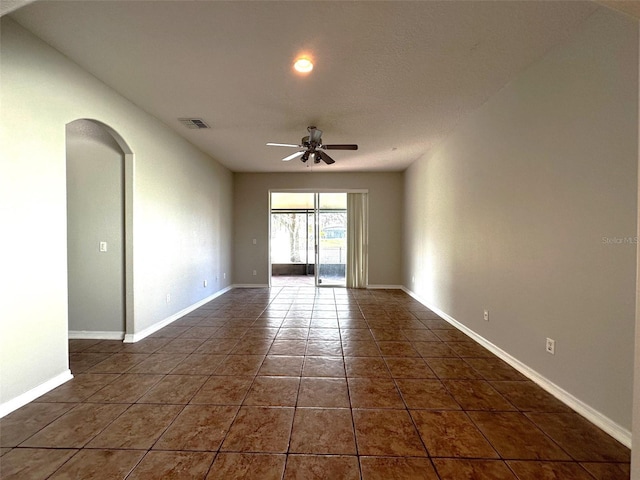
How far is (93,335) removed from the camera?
3.22m

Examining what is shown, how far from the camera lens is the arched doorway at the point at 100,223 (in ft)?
10.2

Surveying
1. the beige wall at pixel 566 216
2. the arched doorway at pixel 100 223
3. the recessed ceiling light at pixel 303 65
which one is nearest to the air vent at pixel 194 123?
the arched doorway at pixel 100 223

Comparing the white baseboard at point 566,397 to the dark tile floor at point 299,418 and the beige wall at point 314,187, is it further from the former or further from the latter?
the beige wall at point 314,187

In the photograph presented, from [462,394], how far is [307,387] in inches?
46.3

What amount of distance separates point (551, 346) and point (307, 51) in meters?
2.92

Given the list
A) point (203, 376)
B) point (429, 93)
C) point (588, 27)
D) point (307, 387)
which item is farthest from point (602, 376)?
point (203, 376)

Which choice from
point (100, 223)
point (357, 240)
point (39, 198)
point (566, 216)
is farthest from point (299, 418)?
point (357, 240)

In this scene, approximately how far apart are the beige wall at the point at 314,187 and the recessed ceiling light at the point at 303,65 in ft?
13.0

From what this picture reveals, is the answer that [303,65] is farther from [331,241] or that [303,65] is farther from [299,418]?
[331,241]

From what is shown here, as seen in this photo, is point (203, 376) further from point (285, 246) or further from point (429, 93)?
point (285, 246)

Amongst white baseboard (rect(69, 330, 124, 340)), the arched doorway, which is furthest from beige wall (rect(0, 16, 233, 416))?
white baseboard (rect(69, 330, 124, 340))

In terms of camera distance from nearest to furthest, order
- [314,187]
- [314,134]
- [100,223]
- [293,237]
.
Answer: [100,223] < [314,134] < [314,187] < [293,237]

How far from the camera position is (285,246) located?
941cm

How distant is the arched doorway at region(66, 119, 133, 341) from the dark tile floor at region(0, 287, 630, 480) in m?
0.56
